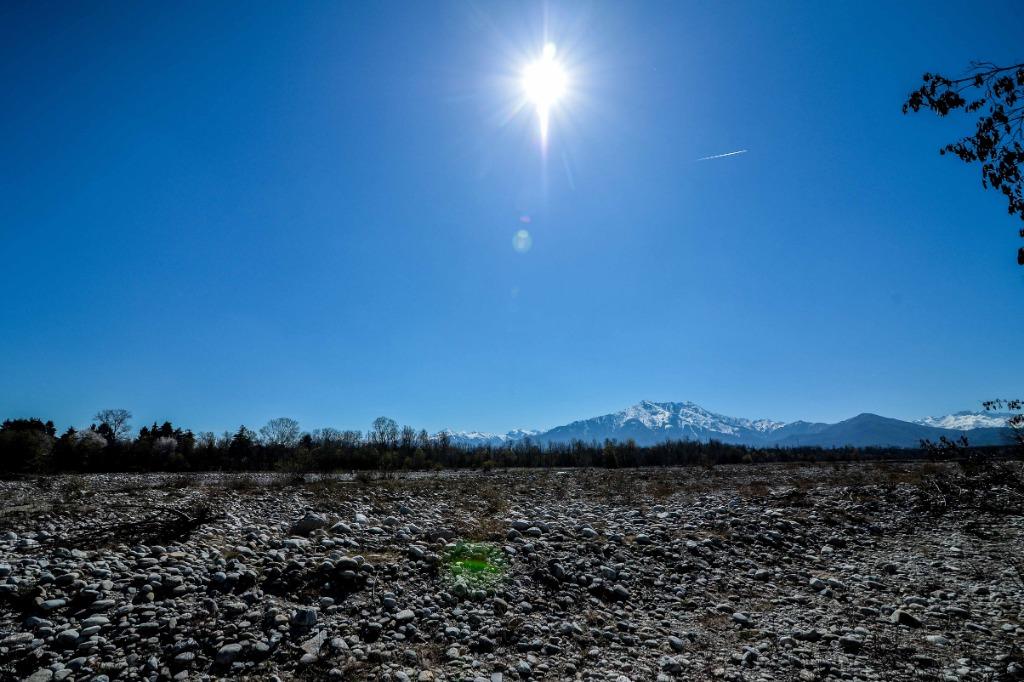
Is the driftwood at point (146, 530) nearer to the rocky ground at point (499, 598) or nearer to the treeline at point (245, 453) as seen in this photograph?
the rocky ground at point (499, 598)

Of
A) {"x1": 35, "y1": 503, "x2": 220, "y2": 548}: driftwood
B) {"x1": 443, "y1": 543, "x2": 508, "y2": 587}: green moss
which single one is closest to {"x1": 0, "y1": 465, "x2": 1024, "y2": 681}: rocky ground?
{"x1": 35, "y1": 503, "x2": 220, "y2": 548}: driftwood

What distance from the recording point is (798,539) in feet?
44.2

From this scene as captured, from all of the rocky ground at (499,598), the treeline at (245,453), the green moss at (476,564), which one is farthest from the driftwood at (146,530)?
the treeline at (245,453)

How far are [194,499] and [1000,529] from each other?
29.0 meters

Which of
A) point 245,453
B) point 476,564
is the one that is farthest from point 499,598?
point 245,453

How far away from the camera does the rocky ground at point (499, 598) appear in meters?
6.59

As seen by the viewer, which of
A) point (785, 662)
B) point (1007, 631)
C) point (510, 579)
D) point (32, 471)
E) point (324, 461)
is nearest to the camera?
point (785, 662)

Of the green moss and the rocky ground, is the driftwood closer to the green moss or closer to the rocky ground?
the rocky ground

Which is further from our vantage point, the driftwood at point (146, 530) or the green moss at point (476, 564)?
the driftwood at point (146, 530)

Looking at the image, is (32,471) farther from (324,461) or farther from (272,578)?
(272,578)

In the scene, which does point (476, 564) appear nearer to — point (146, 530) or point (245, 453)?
point (146, 530)

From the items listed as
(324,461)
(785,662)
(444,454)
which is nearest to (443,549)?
(785,662)

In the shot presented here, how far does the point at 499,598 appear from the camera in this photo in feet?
28.2

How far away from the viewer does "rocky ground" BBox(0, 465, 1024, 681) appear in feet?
21.6
